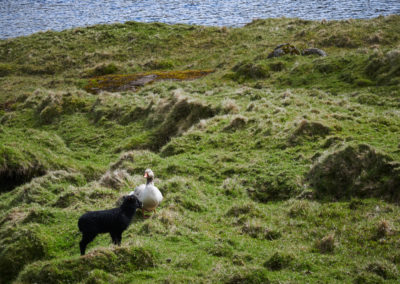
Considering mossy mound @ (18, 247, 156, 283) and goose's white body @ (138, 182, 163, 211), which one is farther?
goose's white body @ (138, 182, 163, 211)

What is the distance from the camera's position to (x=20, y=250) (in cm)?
1042

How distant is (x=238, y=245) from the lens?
10195mm

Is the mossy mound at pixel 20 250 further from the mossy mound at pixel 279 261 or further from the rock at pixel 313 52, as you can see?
the rock at pixel 313 52

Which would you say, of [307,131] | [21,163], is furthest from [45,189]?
[307,131]

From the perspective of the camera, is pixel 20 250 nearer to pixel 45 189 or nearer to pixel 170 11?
pixel 45 189

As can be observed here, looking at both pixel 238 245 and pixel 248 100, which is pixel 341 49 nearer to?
pixel 248 100

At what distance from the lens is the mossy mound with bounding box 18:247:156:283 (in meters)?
8.02

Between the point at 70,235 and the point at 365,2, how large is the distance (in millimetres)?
78266

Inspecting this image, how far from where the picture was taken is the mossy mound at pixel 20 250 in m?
10.2

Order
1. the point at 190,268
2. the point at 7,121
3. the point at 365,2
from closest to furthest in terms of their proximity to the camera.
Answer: the point at 190,268 < the point at 7,121 < the point at 365,2

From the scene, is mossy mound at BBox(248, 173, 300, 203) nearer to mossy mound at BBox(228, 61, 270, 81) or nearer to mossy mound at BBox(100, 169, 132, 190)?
mossy mound at BBox(100, 169, 132, 190)

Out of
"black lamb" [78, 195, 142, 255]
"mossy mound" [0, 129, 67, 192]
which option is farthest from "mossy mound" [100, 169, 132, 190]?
"mossy mound" [0, 129, 67, 192]

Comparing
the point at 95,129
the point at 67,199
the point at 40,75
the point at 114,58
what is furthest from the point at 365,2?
the point at 67,199

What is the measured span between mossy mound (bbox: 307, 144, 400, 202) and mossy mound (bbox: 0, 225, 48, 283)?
8812 millimetres
